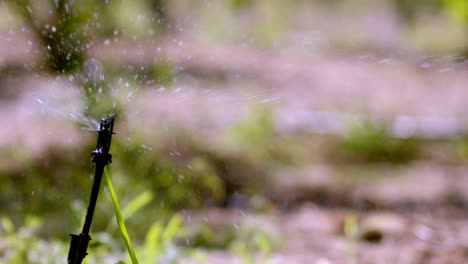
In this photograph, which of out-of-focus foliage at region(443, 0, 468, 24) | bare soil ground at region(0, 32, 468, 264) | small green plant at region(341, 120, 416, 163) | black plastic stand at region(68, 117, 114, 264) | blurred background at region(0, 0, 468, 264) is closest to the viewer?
black plastic stand at region(68, 117, 114, 264)

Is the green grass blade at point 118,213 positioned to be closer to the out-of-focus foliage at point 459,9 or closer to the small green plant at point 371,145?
the small green plant at point 371,145

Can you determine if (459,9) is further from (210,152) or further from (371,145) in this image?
(210,152)

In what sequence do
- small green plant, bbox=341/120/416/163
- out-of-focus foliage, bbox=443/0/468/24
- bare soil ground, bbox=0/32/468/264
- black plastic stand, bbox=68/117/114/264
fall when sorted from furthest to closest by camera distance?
out-of-focus foliage, bbox=443/0/468/24 < small green plant, bbox=341/120/416/163 < bare soil ground, bbox=0/32/468/264 < black plastic stand, bbox=68/117/114/264

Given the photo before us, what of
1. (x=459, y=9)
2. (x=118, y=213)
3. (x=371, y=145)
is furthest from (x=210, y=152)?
(x=459, y=9)

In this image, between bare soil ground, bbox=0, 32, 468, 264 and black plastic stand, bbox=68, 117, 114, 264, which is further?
bare soil ground, bbox=0, 32, 468, 264

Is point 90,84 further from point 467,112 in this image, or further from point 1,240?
point 467,112

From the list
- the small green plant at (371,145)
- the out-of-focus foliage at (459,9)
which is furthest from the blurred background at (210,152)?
the out-of-focus foliage at (459,9)

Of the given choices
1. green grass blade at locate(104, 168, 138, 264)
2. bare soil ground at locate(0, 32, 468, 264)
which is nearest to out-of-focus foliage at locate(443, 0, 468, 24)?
bare soil ground at locate(0, 32, 468, 264)

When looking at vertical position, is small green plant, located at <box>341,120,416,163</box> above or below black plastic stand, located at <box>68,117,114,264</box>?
above

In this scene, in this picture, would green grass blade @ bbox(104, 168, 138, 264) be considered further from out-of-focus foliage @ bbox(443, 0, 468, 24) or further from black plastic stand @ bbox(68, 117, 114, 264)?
out-of-focus foliage @ bbox(443, 0, 468, 24)
